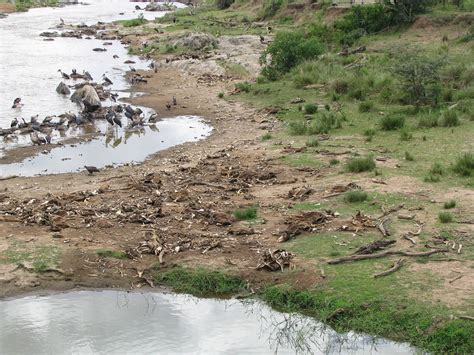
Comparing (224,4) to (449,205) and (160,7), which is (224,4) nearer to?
Result: (160,7)

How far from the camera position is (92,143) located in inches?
786

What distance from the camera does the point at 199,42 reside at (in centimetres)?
3712

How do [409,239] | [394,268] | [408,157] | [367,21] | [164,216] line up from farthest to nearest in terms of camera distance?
[367,21], [408,157], [164,216], [409,239], [394,268]

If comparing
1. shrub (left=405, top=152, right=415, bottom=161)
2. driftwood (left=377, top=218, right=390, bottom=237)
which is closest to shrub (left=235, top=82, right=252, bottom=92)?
shrub (left=405, top=152, right=415, bottom=161)

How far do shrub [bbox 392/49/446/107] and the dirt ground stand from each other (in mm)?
4964

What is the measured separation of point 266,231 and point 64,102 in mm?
17406

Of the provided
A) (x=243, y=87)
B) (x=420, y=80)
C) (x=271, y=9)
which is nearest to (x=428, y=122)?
(x=420, y=80)

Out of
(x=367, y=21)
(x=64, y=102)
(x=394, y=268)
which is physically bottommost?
(x=64, y=102)

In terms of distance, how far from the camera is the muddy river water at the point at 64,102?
59.6 ft

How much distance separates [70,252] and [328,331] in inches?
172

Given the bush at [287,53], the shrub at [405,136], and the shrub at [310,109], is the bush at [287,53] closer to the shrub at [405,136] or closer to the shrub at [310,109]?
the shrub at [310,109]

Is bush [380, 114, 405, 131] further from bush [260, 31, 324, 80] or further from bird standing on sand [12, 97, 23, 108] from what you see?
bird standing on sand [12, 97, 23, 108]

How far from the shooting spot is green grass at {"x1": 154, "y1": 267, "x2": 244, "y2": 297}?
9.98 m

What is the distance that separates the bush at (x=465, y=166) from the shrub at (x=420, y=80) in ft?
18.9
